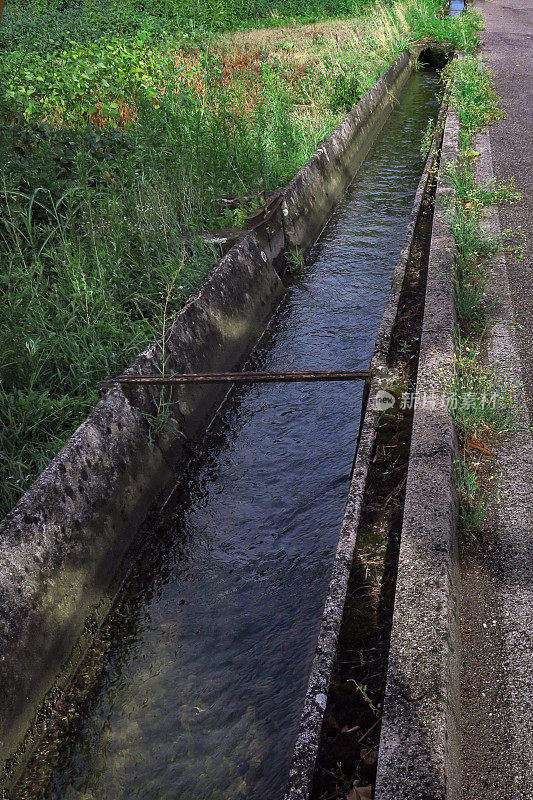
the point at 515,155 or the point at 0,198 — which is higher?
the point at 0,198

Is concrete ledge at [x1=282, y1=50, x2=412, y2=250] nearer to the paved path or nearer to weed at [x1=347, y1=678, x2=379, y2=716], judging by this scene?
the paved path

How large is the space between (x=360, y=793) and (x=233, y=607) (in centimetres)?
121

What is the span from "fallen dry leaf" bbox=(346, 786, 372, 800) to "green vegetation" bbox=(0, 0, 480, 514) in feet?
6.20

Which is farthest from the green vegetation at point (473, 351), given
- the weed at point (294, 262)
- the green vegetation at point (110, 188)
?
the green vegetation at point (110, 188)

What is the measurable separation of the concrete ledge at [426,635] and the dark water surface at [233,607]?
28.1 inches

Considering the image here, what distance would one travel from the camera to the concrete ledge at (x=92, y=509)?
242 cm

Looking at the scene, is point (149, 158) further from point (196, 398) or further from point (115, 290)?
point (196, 398)

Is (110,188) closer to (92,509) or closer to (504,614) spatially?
(92,509)

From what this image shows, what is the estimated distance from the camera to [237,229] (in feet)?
17.8

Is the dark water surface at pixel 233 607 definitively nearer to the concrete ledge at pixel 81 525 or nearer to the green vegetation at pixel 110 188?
the concrete ledge at pixel 81 525

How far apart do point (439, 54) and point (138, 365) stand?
507 inches

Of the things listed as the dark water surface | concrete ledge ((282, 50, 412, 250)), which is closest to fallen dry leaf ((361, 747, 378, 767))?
the dark water surface

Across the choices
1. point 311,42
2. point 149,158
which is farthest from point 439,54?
point 149,158

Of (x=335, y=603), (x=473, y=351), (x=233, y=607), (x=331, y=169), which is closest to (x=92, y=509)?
(x=233, y=607)
